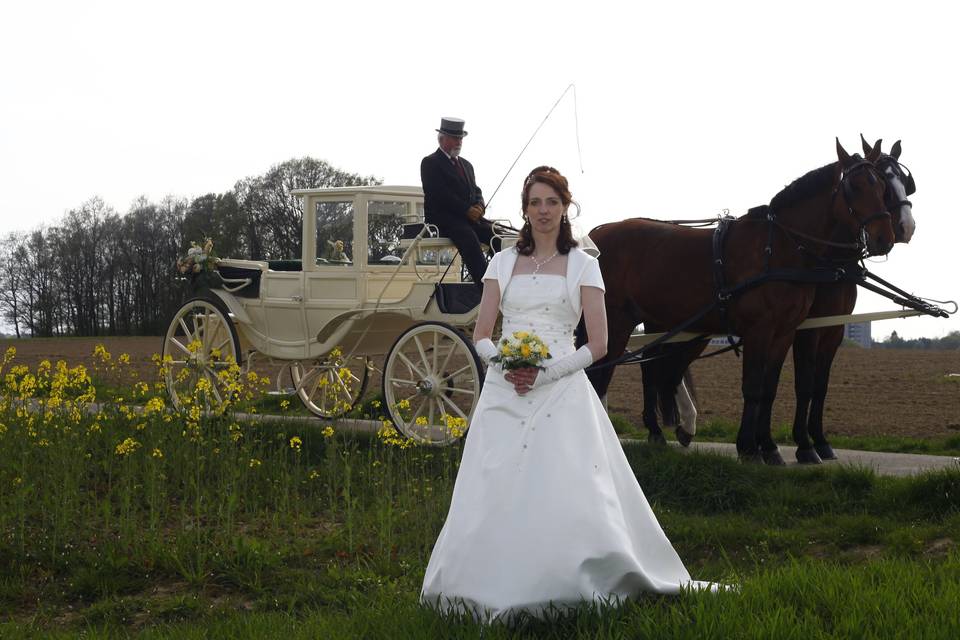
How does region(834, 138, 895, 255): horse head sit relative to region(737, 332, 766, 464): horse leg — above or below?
above

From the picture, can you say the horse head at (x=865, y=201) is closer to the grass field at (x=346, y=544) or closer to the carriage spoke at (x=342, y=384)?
the grass field at (x=346, y=544)

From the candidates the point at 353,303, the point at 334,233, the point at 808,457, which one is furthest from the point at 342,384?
the point at 808,457

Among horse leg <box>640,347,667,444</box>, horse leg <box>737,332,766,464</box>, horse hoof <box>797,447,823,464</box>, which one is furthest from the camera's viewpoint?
horse leg <box>640,347,667,444</box>

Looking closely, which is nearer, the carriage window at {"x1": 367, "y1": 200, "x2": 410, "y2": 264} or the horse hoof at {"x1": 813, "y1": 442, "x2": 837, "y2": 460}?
the horse hoof at {"x1": 813, "y1": 442, "x2": 837, "y2": 460}

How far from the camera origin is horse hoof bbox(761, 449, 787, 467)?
8352 millimetres

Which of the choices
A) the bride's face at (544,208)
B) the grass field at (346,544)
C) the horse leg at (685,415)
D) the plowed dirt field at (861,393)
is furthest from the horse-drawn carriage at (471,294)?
the plowed dirt field at (861,393)

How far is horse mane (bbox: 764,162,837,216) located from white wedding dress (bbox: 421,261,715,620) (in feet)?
14.6

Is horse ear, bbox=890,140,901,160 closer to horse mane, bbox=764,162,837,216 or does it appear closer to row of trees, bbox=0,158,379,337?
horse mane, bbox=764,162,837,216

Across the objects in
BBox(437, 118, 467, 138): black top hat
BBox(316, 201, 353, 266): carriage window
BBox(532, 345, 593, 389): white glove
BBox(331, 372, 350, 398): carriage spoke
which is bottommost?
BBox(331, 372, 350, 398): carriage spoke

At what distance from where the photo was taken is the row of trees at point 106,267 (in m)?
41.8

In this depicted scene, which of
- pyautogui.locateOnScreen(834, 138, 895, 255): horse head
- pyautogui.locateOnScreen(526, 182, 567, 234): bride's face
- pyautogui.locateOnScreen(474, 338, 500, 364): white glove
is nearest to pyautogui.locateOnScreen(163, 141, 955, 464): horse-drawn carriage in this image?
pyautogui.locateOnScreen(834, 138, 895, 255): horse head

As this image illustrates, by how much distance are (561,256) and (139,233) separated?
1791 inches

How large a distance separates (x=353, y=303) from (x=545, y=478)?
611 centimetres

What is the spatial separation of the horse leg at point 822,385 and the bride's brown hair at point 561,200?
488 cm
